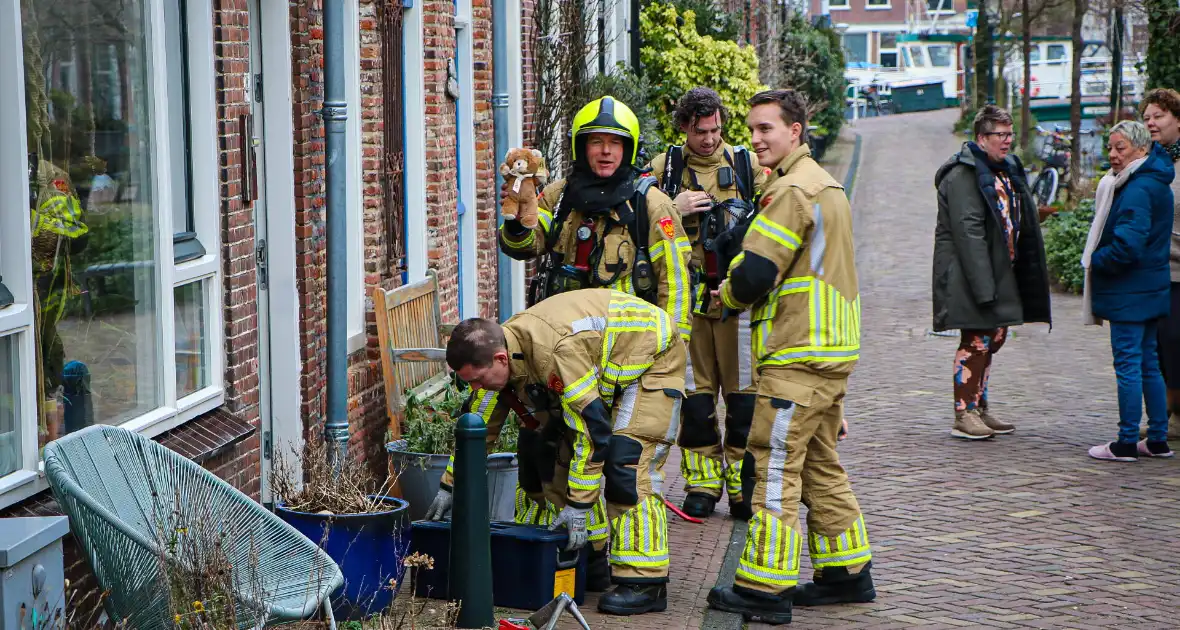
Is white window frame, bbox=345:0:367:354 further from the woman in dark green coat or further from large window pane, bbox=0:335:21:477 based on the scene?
the woman in dark green coat

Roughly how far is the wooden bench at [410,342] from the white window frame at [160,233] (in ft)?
4.85

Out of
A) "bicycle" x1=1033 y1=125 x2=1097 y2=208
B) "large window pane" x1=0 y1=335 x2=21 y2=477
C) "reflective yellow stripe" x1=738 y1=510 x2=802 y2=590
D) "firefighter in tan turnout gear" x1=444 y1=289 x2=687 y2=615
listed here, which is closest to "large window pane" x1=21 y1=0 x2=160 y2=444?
"large window pane" x1=0 y1=335 x2=21 y2=477

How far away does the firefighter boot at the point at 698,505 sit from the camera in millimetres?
7230

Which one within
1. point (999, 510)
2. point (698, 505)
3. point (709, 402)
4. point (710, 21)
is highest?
point (710, 21)

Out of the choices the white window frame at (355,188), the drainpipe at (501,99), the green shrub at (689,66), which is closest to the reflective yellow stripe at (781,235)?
the white window frame at (355,188)

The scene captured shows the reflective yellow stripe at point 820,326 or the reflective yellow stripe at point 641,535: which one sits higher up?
the reflective yellow stripe at point 820,326

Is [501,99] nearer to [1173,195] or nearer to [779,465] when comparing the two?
[1173,195]

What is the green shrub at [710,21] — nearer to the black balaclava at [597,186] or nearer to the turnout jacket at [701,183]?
the turnout jacket at [701,183]

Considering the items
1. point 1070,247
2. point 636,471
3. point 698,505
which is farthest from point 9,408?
point 1070,247

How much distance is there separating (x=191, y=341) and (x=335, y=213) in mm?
1002

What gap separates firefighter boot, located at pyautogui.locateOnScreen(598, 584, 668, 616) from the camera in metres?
5.54

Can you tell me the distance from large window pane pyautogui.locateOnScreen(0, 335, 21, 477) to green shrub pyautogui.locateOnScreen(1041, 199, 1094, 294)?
42.3 ft

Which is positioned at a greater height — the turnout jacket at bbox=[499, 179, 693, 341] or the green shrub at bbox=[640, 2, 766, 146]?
the green shrub at bbox=[640, 2, 766, 146]

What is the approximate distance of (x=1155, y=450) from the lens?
8531 mm
